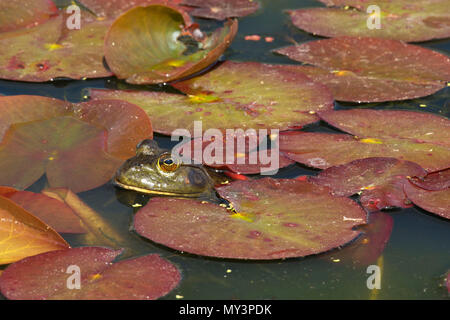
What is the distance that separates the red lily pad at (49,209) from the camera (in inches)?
113

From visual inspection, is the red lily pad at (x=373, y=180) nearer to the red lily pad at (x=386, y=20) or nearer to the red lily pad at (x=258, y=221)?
the red lily pad at (x=258, y=221)

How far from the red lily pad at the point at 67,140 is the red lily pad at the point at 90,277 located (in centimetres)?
59

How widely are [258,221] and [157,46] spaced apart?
6.20 ft

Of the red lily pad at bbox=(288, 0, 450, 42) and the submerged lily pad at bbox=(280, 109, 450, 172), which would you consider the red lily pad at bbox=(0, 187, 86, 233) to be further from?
the red lily pad at bbox=(288, 0, 450, 42)

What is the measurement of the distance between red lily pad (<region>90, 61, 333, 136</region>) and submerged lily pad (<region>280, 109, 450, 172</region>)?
0.44 ft

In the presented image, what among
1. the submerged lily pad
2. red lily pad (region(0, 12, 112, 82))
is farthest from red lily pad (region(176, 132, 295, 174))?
red lily pad (region(0, 12, 112, 82))

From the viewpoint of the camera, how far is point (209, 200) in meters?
3.17

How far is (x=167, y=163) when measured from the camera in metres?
3.17

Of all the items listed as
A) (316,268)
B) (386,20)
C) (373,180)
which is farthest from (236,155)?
(386,20)

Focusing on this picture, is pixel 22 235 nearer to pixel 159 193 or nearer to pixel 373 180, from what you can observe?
pixel 159 193

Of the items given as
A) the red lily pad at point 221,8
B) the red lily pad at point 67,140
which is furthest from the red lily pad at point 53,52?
the red lily pad at point 221,8
